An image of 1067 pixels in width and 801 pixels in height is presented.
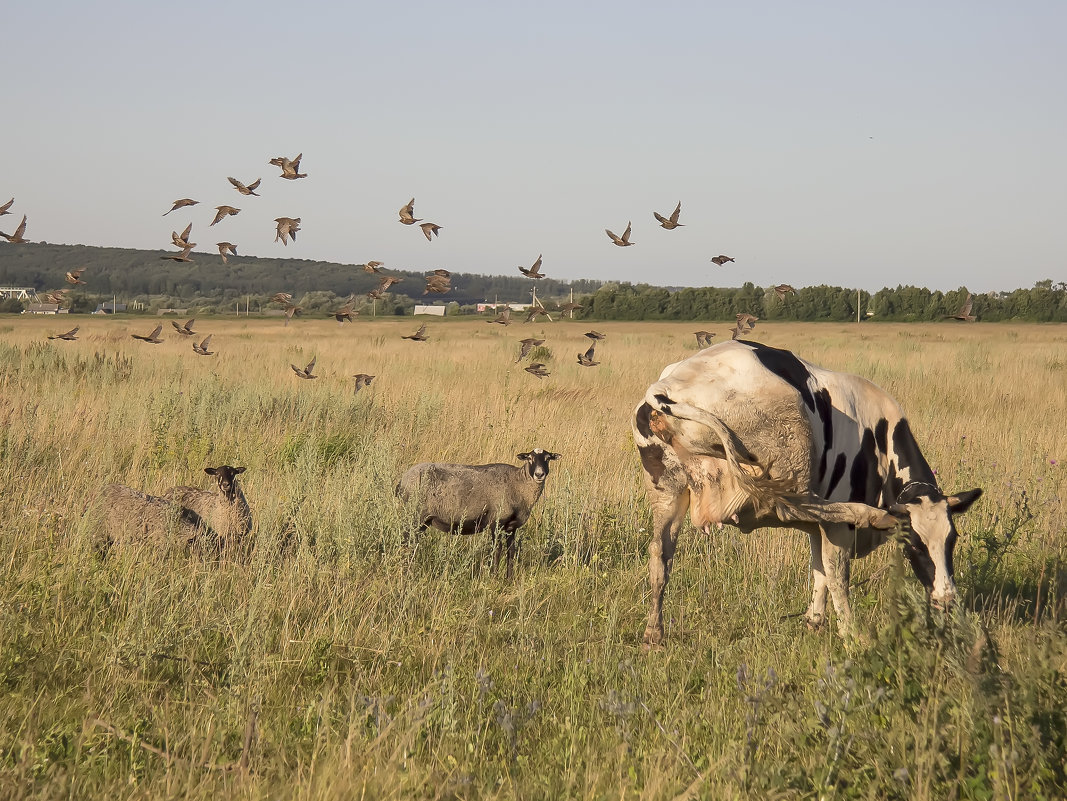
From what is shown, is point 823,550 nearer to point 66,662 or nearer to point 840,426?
point 840,426

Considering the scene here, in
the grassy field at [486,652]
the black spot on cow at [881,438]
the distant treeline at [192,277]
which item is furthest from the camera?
the distant treeline at [192,277]

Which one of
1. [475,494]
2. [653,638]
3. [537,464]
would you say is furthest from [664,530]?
[475,494]

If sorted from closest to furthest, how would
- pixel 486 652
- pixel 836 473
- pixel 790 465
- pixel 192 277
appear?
pixel 486 652
pixel 790 465
pixel 836 473
pixel 192 277

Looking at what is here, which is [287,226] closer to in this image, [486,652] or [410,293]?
[486,652]

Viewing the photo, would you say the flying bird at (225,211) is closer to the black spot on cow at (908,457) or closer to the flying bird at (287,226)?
the flying bird at (287,226)

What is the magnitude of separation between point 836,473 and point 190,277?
125m

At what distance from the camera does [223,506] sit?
698 cm

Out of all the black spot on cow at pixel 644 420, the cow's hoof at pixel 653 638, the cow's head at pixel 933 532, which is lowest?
the cow's hoof at pixel 653 638

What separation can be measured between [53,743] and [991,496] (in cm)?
765

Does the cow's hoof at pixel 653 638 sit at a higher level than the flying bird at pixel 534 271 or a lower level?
lower

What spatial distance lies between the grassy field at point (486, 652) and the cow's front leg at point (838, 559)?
0.74 ft

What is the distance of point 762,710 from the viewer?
359cm

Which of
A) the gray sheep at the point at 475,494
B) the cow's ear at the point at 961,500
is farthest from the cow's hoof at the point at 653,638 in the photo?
the gray sheep at the point at 475,494

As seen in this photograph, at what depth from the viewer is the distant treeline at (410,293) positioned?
197ft
